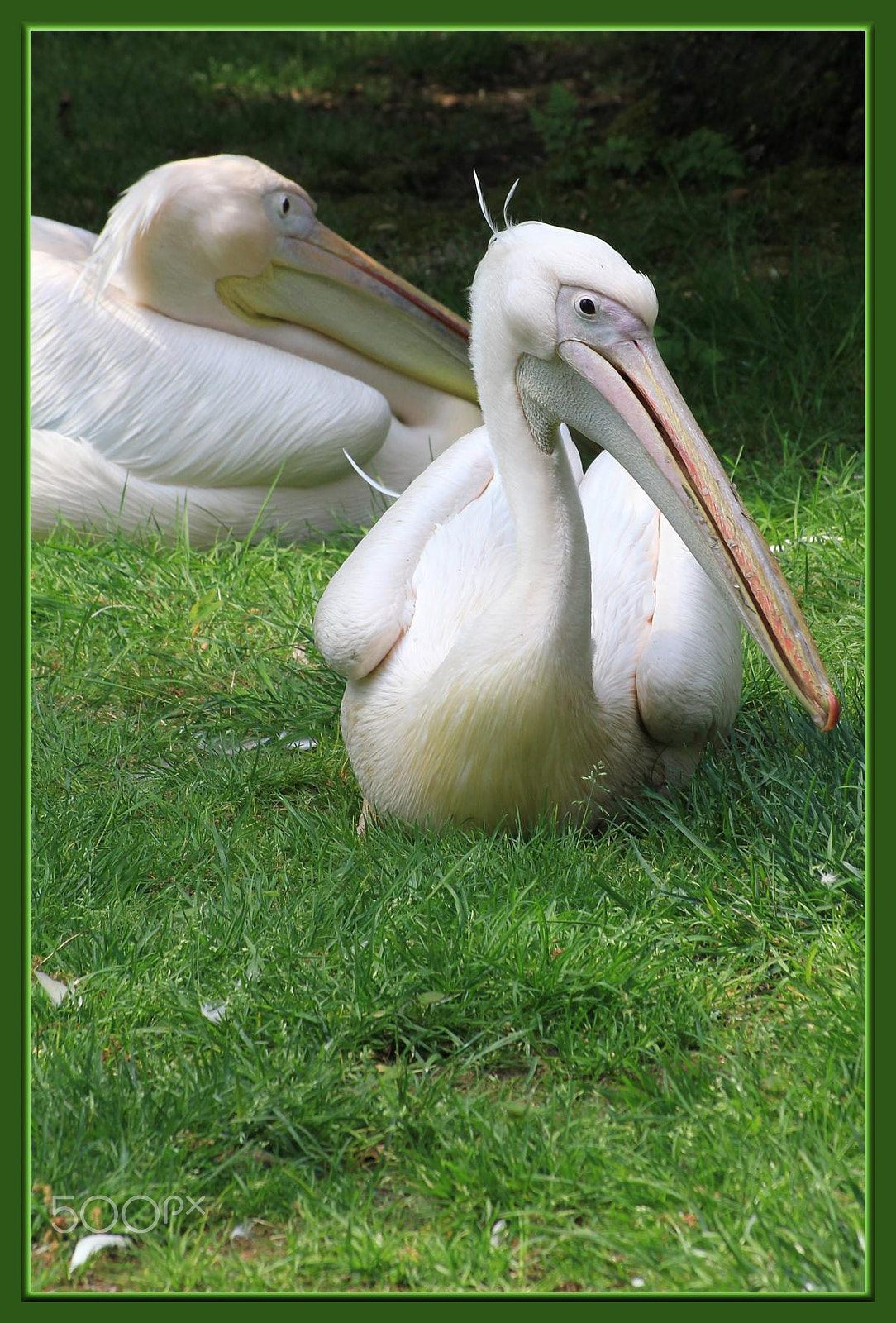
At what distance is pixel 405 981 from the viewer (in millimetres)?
2486

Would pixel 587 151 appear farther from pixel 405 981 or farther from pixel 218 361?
pixel 405 981

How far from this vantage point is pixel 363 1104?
2277mm

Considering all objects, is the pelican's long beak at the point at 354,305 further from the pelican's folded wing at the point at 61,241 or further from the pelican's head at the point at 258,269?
the pelican's folded wing at the point at 61,241

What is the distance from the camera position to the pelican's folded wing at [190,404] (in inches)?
182

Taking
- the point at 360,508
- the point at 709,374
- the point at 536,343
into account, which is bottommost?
the point at 360,508

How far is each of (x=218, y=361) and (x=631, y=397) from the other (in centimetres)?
233

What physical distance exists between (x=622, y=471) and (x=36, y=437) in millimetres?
2017

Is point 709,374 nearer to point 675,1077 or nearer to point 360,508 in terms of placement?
point 360,508

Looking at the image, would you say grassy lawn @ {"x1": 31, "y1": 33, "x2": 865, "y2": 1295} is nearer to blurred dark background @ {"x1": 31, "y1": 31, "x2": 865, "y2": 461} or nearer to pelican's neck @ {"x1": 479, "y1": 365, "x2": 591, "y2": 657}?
pelican's neck @ {"x1": 479, "y1": 365, "x2": 591, "y2": 657}

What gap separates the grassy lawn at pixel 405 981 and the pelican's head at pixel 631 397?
47cm

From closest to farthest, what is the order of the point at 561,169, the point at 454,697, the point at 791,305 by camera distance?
the point at 454,697 < the point at 791,305 < the point at 561,169

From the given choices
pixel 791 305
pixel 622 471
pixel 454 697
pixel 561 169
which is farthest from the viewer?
pixel 561 169

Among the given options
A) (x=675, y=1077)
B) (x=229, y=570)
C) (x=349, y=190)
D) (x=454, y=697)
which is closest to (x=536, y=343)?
(x=454, y=697)

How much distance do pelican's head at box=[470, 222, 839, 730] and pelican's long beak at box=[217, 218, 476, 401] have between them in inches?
85.3
